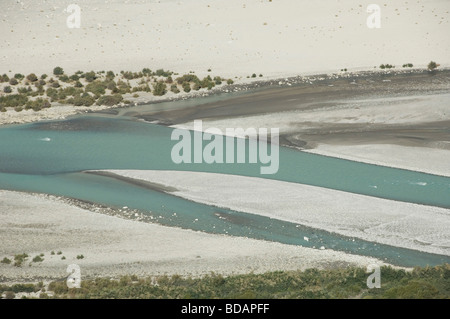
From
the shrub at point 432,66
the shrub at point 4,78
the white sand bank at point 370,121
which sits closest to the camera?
the white sand bank at point 370,121

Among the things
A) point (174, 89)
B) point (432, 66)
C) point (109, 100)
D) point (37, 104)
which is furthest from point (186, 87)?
point (432, 66)

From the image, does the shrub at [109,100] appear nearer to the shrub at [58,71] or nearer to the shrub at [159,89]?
the shrub at [159,89]

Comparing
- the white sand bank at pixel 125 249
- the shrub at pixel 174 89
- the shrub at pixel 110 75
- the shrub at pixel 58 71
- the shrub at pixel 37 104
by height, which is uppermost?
the shrub at pixel 58 71

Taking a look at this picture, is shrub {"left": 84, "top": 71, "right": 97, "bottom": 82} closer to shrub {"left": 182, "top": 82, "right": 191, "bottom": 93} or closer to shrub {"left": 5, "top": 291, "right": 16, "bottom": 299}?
shrub {"left": 182, "top": 82, "right": 191, "bottom": 93}

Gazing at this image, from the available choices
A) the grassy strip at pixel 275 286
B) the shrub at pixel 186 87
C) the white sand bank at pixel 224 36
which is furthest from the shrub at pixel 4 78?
the grassy strip at pixel 275 286

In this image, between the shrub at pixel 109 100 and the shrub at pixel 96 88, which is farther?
the shrub at pixel 96 88

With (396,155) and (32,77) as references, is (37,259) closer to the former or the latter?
(396,155)

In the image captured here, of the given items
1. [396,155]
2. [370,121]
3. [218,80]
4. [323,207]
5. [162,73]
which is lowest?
[323,207]
